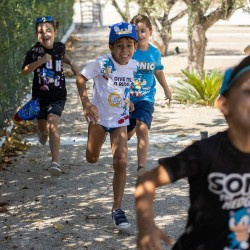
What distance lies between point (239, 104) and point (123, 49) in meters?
3.53

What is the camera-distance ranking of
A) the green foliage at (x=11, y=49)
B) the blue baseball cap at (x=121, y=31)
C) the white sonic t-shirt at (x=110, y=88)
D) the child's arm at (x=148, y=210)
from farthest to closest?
the green foliage at (x=11, y=49), the white sonic t-shirt at (x=110, y=88), the blue baseball cap at (x=121, y=31), the child's arm at (x=148, y=210)

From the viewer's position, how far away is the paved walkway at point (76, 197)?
224 inches

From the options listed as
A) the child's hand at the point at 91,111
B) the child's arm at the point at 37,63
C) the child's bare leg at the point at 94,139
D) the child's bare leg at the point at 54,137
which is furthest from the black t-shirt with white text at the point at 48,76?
the child's hand at the point at 91,111

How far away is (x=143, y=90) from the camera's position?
24.7 ft

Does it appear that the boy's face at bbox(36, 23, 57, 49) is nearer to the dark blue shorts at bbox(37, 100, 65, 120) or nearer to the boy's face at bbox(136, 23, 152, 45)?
the dark blue shorts at bbox(37, 100, 65, 120)

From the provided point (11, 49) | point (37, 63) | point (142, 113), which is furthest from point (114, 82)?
point (11, 49)

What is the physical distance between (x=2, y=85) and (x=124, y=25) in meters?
4.38

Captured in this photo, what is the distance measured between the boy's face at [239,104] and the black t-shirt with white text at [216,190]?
0.13 m

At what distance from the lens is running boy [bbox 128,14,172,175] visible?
7.36 m

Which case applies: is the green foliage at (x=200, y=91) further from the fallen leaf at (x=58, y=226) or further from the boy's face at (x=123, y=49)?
the fallen leaf at (x=58, y=226)

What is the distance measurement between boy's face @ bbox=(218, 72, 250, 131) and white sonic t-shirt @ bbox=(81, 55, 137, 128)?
11.2 ft

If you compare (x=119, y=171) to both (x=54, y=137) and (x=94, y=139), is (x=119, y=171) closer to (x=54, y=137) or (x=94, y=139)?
(x=94, y=139)

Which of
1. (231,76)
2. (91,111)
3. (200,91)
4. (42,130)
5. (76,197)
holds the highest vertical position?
(231,76)

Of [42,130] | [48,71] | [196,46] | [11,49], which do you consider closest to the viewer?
[48,71]
